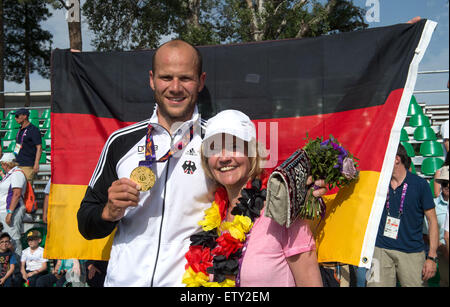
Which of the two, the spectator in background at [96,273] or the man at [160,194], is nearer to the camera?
the man at [160,194]

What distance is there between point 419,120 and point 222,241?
300 inches

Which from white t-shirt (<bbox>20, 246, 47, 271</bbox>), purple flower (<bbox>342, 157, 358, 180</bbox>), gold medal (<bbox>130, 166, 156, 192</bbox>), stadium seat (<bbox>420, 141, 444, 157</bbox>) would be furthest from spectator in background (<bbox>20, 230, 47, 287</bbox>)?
stadium seat (<bbox>420, 141, 444, 157</bbox>)

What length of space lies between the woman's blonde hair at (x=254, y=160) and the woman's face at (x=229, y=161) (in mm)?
21

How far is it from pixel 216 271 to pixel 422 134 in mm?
7134

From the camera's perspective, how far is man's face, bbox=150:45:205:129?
7.78ft

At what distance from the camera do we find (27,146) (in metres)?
7.13

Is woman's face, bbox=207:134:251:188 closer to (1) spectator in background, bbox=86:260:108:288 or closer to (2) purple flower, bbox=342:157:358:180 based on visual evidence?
(2) purple flower, bbox=342:157:358:180

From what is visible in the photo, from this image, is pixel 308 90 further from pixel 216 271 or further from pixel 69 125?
pixel 69 125

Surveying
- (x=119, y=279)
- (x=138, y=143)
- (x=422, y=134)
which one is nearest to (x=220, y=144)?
(x=138, y=143)

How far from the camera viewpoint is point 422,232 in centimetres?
462

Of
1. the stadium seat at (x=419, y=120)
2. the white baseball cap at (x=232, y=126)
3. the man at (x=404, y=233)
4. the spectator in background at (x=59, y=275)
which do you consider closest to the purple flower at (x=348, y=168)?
the white baseball cap at (x=232, y=126)

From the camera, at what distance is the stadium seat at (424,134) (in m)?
7.94

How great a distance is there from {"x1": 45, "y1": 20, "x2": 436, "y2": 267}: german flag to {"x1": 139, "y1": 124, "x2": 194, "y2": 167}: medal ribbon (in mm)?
754

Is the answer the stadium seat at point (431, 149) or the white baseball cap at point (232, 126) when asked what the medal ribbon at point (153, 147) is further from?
the stadium seat at point (431, 149)
